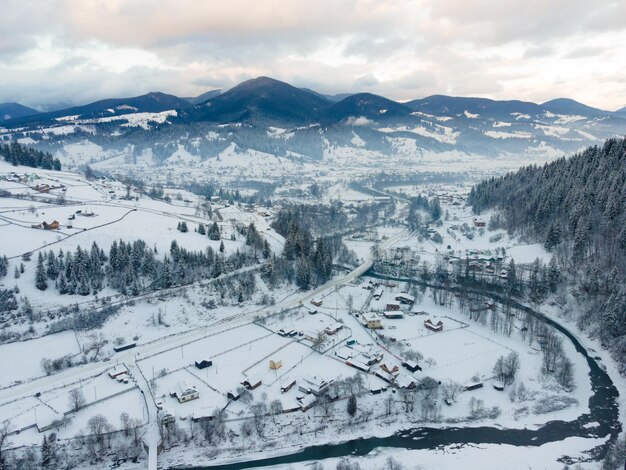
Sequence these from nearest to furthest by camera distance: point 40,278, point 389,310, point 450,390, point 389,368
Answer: point 450,390 < point 389,368 < point 40,278 < point 389,310

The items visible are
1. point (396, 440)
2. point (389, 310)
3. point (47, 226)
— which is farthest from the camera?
point (47, 226)

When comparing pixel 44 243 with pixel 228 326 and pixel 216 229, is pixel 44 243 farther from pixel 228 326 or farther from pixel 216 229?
pixel 228 326

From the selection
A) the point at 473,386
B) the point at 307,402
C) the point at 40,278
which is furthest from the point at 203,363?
the point at 40,278

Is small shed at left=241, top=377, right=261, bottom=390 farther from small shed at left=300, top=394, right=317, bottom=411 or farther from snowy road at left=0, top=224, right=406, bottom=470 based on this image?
snowy road at left=0, top=224, right=406, bottom=470

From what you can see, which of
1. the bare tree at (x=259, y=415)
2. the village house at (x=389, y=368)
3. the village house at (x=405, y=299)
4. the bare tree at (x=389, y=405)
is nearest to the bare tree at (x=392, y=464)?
the bare tree at (x=389, y=405)

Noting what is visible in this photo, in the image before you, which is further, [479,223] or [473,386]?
Answer: [479,223]

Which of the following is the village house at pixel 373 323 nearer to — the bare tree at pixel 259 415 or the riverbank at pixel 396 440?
the riverbank at pixel 396 440

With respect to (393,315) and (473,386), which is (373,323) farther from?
(473,386)
